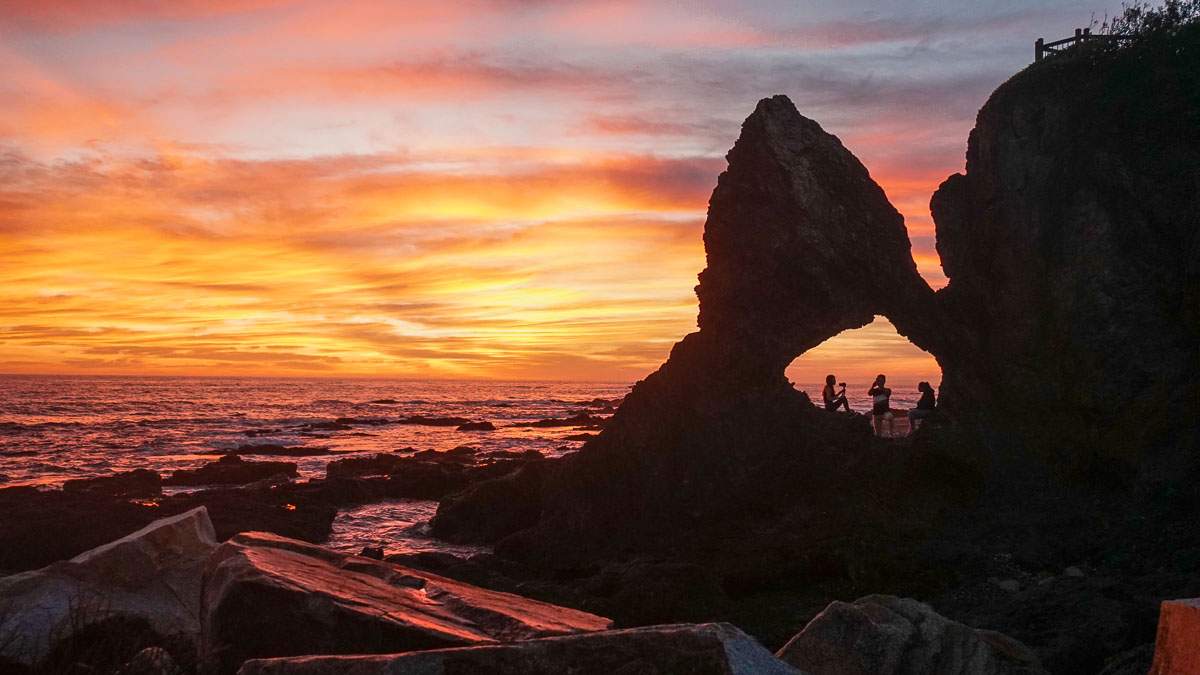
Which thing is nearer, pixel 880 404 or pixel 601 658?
pixel 601 658

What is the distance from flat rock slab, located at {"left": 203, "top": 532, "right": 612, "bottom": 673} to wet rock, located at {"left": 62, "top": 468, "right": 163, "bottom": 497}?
2654 centimetres

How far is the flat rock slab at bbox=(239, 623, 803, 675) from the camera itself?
4.68 meters

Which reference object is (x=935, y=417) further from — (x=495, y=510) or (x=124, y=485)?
(x=124, y=485)

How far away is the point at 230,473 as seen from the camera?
3578 cm

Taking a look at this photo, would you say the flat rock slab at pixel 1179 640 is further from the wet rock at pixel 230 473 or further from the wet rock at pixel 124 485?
the wet rock at pixel 230 473

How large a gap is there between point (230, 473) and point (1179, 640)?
3562 cm

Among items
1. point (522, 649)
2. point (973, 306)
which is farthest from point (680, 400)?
point (522, 649)

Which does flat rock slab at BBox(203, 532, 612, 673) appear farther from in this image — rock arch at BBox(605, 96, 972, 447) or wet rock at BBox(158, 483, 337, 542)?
wet rock at BBox(158, 483, 337, 542)

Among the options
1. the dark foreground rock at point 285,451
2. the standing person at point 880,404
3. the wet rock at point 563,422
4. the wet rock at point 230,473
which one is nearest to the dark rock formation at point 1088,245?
the standing person at point 880,404

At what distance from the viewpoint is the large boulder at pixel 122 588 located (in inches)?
313

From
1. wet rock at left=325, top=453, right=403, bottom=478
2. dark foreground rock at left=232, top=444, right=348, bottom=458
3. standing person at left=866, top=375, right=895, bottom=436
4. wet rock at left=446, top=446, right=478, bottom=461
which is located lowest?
dark foreground rock at left=232, top=444, right=348, bottom=458

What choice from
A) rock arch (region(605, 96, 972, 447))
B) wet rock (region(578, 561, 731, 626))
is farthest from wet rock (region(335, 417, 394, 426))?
wet rock (region(578, 561, 731, 626))

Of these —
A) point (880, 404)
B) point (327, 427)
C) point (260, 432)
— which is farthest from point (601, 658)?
point (327, 427)

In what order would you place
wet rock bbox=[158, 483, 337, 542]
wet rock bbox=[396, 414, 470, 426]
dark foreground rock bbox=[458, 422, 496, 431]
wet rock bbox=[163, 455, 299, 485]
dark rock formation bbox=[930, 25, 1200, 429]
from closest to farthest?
dark rock formation bbox=[930, 25, 1200, 429] < wet rock bbox=[158, 483, 337, 542] < wet rock bbox=[163, 455, 299, 485] < dark foreground rock bbox=[458, 422, 496, 431] < wet rock bbox=[396, 414, 470, 426]
